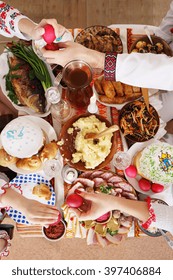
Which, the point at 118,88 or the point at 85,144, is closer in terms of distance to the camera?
the point at 85,144

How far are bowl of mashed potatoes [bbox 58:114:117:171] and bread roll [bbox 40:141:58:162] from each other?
38 mm

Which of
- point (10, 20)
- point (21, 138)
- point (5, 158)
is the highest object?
point (10, 20)

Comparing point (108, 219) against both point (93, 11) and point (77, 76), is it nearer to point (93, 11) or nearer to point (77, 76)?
point (77, 76)

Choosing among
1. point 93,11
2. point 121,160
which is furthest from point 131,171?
point 93,11

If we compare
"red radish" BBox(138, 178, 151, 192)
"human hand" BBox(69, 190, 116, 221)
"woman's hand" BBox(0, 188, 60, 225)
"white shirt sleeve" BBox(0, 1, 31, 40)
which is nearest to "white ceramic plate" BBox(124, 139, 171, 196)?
"red radish" BBox(138, 178, 151, 192)

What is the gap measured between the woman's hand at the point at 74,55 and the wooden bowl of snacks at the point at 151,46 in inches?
9.6

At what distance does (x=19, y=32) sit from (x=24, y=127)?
17.9 inches

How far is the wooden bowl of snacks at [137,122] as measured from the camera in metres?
A: 1.42

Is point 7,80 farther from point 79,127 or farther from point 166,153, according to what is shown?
point 166,153

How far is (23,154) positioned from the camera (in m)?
1.31

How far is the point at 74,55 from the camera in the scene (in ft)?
4.39

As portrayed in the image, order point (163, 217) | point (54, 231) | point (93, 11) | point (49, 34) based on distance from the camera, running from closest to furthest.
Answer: point (49, 34) < point (163, 217) < point (54, 231) < point (93, 11)

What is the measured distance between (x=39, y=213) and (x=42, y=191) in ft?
0.32

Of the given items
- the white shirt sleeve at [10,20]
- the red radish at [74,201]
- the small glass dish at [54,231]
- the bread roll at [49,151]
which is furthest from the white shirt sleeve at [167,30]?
the small glass dish at [54,231]
